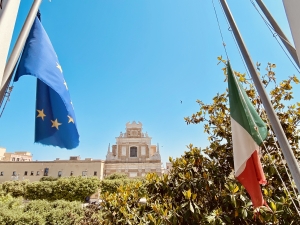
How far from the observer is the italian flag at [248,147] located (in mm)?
2119

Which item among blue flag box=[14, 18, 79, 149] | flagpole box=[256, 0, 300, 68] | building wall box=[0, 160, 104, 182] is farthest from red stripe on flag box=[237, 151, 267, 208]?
building wall box=[0, 160, 104, 182]

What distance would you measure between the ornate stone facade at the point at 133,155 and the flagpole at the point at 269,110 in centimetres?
A: 2571

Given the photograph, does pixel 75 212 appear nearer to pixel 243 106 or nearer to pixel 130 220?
pixel 130 220

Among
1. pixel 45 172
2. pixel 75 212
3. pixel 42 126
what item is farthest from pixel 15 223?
pixel 45 172

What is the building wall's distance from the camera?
27172mm

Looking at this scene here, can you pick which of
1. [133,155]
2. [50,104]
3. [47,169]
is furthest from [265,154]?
[47,169]

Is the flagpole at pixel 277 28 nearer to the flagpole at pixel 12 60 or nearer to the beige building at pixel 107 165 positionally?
the flagpole at pixel 12 60

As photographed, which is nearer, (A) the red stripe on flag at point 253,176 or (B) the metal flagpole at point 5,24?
(B) the metal flagpole at point 5,24

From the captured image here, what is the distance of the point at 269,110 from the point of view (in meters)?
1.88

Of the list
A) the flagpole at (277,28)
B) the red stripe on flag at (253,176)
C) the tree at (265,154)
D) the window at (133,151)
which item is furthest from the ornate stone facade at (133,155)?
the flagpole at (277,28)

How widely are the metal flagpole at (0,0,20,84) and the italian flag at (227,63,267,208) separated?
7.72ft

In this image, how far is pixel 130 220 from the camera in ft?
10.2

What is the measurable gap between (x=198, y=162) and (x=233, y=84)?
189 cm

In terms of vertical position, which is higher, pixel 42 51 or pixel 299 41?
pixel 42 51
